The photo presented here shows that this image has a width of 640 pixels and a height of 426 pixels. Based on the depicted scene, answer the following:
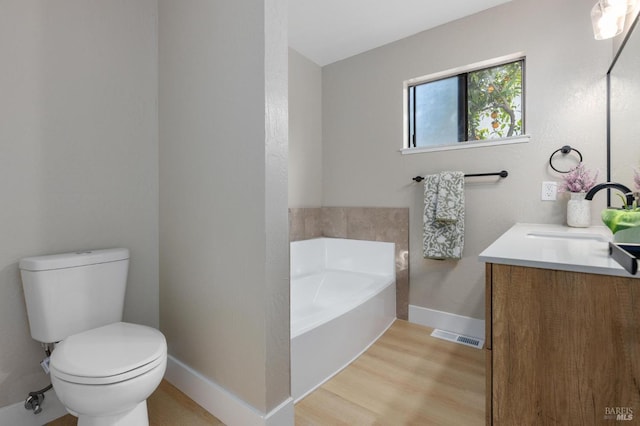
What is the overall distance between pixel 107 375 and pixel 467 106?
8.85 ft

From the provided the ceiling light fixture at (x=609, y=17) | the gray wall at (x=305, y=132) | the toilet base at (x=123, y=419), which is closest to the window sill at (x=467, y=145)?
the ceiling light fixture at (x=609, y=17)

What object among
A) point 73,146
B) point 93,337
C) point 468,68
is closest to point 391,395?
point 93,337

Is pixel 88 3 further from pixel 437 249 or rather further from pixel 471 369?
pixel 471 369

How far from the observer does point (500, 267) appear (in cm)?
83

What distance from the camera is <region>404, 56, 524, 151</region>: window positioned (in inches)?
82.0

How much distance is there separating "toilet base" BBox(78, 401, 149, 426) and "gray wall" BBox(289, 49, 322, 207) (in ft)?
5.81

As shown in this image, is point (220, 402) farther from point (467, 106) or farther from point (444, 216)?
point (467, 106)

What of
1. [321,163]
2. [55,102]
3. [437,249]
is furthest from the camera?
[321,163]

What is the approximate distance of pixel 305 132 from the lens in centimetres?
278

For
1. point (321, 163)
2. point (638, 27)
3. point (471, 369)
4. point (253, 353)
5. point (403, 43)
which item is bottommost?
point (471, 369)

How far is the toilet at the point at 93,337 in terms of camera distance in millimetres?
956

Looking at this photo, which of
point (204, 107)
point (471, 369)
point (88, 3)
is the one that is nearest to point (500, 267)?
point (471, 369)

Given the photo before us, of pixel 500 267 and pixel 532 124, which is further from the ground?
pixel 532 124

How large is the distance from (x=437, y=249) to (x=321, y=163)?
1439 mm
